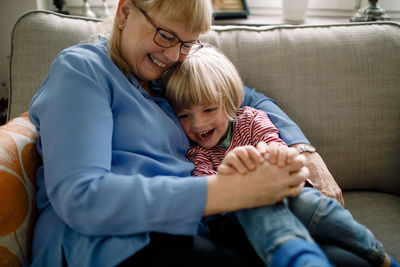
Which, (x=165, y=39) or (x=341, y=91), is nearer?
(x=165, y=39)

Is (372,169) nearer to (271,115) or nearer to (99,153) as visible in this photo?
(271,115)

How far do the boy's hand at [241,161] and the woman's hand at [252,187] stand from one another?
1cm

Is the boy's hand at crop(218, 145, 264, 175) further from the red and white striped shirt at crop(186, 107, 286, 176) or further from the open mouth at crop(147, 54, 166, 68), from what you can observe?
the open mouth at crop(147, 54, 166, 68)

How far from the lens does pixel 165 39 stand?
990 mm

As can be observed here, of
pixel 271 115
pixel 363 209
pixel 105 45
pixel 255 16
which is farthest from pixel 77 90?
pixel 255 16

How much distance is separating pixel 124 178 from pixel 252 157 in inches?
13.2

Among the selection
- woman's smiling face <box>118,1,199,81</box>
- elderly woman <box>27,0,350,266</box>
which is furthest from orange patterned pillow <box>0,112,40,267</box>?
woman's smiling face <box>118,1,199,81</box>

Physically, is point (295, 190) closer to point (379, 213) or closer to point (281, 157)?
point (281, 157)

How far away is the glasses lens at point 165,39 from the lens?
3.19ft

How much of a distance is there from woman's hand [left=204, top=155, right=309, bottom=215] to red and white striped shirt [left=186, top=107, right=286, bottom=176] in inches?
10.9

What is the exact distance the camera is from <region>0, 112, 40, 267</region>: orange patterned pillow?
84cm

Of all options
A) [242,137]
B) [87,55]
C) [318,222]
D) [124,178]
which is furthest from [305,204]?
[87,55]

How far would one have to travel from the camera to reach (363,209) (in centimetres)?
133

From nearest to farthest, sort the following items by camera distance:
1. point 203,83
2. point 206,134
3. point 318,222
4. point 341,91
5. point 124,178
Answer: point 124,178 < point 318,222 < point 203,83 < point 206,134 < point 341,91
